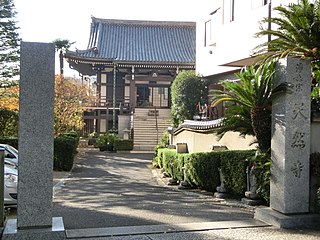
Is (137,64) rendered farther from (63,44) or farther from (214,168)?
(214,168)

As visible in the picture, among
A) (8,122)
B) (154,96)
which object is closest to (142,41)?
(154,96)

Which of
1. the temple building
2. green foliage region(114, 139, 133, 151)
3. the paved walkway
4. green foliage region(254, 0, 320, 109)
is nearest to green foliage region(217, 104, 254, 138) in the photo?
green foliage region(254, 0, 320, 109)

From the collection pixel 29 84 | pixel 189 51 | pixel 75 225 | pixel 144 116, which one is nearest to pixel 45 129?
pixel 29 84

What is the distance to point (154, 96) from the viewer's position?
114ft

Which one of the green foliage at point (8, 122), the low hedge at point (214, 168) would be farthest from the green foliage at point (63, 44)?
the low hedge at point (214, 168)

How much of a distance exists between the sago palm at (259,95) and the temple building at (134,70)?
23.1m

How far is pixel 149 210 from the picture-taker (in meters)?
6.79

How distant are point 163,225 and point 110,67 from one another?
2900 cm

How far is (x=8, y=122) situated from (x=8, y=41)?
15.6 ft

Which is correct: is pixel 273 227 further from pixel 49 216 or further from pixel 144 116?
pixel 144 116

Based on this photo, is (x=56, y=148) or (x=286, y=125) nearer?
(x=286, y=125)

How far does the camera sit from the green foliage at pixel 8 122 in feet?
68.2

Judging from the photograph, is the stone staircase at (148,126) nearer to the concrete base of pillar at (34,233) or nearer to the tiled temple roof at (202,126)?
the tiled temple roof at (202,126)

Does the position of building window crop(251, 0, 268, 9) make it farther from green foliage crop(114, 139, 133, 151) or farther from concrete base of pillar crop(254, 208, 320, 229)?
green foliage crop(114, 139, 133, 151)
